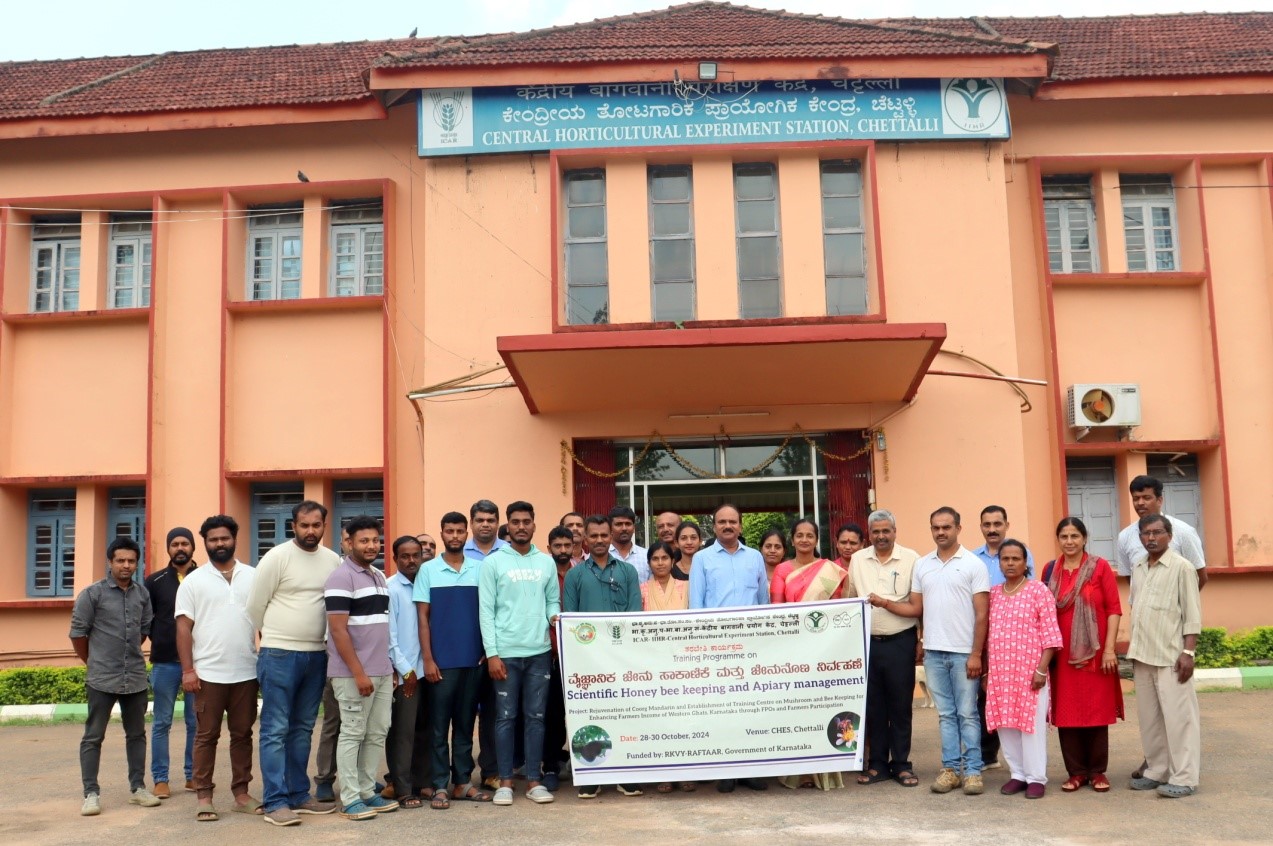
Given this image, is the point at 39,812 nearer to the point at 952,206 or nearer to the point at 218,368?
the point at 218,368

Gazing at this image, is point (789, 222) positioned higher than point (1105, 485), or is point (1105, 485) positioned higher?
point (789, 222)

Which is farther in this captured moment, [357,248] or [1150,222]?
[357,248]

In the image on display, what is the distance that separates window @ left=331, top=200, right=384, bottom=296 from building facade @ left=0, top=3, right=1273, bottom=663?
0.13 ft

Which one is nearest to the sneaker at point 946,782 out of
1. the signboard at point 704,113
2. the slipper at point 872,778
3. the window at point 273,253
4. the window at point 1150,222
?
the slipper at point 872,778

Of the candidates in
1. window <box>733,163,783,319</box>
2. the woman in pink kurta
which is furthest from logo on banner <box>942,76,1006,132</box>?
the woman in pink kurta

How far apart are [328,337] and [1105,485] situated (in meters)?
8.44

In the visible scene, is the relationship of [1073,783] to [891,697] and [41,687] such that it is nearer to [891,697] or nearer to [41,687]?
[891,697]

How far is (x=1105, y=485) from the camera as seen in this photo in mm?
13094

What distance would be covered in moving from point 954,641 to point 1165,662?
1.15m

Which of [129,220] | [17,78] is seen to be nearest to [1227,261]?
[129,220]

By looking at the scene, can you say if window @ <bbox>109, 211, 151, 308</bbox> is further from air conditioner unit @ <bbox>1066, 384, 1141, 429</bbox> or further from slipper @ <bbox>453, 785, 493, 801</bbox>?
air conditioner unit @ <bbox>1066, 384, 1141, 429</bbox>

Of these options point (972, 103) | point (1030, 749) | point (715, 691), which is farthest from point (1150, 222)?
point (715, 691)

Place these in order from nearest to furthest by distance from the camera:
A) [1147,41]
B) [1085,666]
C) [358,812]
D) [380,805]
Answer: [358,812] → [380,805] → [1085,666] → [1147,41]

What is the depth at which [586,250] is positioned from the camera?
41.1ft
